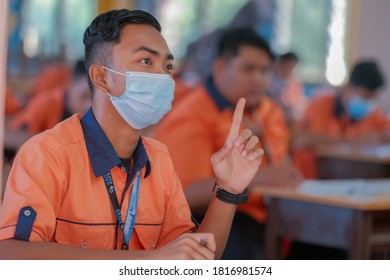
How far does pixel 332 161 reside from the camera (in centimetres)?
593

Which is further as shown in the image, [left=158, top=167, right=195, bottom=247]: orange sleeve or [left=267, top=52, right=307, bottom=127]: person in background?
[left=267, top=52, right=307, bottom=127]: person in background

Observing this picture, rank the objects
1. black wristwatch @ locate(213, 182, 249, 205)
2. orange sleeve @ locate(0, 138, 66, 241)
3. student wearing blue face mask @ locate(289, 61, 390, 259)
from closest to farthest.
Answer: orange sleeve @ locate(0, 138, 66, 241), black wristwatch @ locate(213, 182, 249, 205), student wearing blue face mask @ locate(289, 61, 390, 259)

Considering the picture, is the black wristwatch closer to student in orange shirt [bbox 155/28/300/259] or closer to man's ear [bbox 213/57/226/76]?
student in orange shirt [bbox 155/28/300/259]

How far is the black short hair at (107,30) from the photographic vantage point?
1.92 m

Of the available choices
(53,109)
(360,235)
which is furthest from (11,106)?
(360,235)

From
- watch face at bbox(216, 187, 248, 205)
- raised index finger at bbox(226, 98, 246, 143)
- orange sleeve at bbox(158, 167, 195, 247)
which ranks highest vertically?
raised index finger at bbox(226, 98, 246, 143)

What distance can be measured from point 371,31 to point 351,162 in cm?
419

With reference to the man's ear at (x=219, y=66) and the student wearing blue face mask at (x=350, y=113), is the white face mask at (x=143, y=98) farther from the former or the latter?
the student wearing blue face mask at (x=350, y=113)

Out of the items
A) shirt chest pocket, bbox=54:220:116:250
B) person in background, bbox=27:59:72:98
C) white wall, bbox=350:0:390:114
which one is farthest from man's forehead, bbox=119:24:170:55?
white wall, bbox=350:0:390:114

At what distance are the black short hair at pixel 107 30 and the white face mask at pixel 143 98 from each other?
0.18 ft

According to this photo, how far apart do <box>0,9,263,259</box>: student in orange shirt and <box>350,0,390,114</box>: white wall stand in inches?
306

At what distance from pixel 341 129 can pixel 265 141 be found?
3.04 meters

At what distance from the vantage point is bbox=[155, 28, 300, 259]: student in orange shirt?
11.3ft
